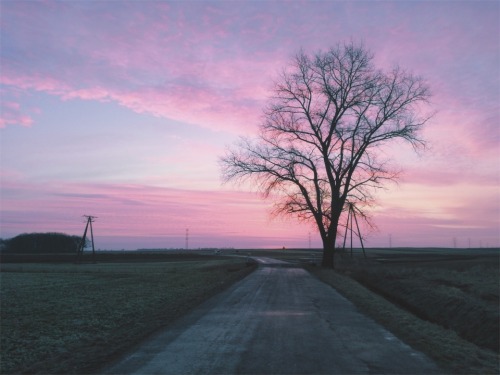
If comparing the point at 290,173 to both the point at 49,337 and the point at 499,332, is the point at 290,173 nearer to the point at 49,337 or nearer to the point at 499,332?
the point at 499,332

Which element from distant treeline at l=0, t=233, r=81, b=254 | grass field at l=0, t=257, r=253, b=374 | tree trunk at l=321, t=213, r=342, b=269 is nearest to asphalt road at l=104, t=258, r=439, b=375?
grass field at l=0, t=257, r=253, b=374

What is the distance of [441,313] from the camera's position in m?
19.0

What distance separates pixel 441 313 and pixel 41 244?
165 m

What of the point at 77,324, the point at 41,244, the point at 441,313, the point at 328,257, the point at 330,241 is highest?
the point at 41,244

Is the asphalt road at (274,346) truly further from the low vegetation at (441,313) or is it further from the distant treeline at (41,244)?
the distant treeline at (41,244)

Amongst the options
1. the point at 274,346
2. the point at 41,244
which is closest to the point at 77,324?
the point at 274,346

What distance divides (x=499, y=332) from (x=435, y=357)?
25.7ft

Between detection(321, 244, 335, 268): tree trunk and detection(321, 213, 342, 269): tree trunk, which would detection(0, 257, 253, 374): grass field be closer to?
detection(321, 213, 342, 269): tree trunk

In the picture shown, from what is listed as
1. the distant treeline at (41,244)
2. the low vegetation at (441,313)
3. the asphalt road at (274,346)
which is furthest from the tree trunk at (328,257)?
the distant treeline at (41,244)

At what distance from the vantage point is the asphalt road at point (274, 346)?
772 cm

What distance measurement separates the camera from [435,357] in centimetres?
858

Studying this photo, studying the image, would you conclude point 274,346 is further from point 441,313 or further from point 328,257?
point 328,257

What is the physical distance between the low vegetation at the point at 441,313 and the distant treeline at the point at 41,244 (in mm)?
149901

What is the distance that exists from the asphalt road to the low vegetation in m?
0.60
